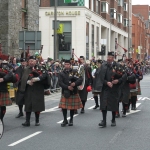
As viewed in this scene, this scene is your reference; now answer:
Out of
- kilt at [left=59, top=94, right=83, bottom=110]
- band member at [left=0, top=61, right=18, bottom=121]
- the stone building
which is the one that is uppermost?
the stone building

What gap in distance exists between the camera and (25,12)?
1315 inches

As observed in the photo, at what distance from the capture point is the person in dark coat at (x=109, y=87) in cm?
1253

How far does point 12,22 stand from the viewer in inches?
1211

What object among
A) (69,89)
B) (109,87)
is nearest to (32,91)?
(69,89)

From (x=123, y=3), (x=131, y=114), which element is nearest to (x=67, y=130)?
(x=131, y=114)

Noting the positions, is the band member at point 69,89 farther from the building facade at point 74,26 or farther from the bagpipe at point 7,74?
the building facade at point 74,26

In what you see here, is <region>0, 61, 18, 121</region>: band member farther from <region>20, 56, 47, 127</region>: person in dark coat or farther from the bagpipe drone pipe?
the bagpipe drone pipe

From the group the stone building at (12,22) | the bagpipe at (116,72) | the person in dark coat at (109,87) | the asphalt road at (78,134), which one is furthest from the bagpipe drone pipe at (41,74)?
the stone building at (12,22)

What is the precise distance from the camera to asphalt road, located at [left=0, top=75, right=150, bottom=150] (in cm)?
977

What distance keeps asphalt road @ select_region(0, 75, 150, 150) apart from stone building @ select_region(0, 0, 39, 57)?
15180mm

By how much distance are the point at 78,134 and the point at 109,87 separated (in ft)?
5.96

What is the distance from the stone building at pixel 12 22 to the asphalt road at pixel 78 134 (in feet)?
49.8

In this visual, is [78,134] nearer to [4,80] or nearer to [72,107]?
[72,107]

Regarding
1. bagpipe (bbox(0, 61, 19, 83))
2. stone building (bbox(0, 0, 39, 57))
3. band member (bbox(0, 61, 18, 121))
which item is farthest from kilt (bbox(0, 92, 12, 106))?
stone building (bbox(0, 0, 39, 57))
